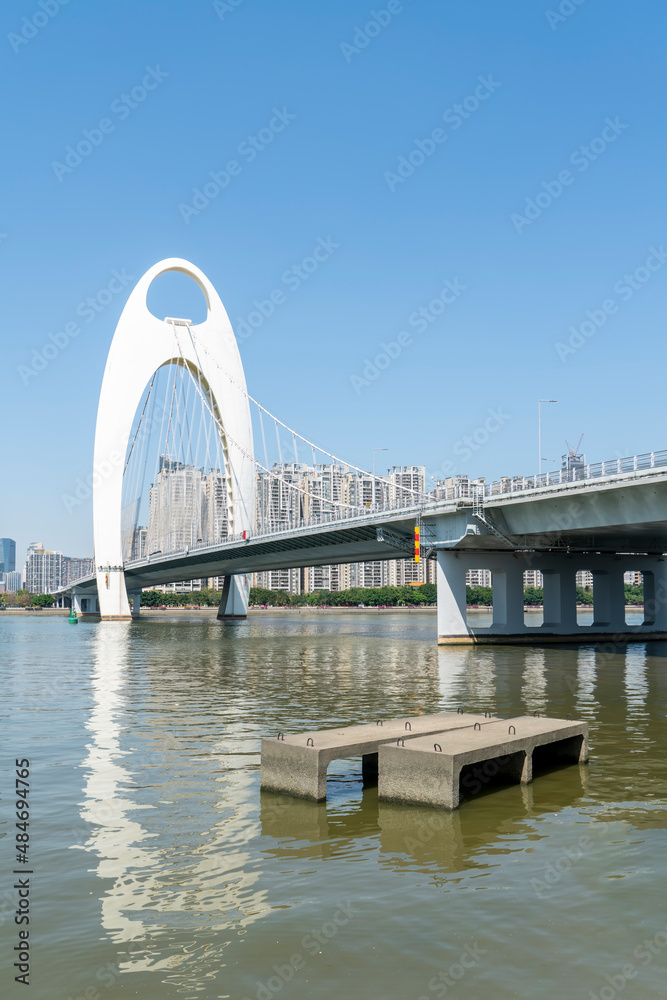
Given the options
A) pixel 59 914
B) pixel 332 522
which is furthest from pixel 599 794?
pixel 332 522

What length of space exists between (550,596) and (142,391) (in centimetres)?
5256

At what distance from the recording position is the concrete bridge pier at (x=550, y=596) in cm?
5497

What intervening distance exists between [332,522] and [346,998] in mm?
58634

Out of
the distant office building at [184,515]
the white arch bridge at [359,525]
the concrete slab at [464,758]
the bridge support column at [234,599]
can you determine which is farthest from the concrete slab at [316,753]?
the bridge support column at [234,599]

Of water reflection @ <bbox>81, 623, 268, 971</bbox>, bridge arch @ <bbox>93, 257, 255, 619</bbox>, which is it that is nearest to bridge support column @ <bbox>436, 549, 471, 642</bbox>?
water reflection @ <bbox>81, 623, 268, 971</bbox>

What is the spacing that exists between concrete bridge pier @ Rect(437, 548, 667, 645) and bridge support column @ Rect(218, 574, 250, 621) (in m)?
58.9

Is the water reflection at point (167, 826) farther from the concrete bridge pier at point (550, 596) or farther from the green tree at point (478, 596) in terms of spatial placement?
the green tree at point (478, 596)

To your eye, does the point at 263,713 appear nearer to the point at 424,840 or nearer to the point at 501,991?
the point at 424,840

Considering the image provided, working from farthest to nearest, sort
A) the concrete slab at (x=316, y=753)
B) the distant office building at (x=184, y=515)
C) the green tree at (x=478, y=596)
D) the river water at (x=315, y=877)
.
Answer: the green tree at (x=478, y=596), the distant office building at (x=184, y=515), the concrete slab at (x=316, y=753), the river water at (x=315, y=877)

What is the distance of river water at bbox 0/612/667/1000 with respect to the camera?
8.05 meters

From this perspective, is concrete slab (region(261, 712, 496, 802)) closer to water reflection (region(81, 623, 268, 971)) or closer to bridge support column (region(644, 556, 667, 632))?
water reflection (region(81, 623, 268, 971))

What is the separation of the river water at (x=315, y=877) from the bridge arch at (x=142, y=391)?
74020 mm

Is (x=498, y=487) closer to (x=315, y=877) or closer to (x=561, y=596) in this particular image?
(x=561, y=596)

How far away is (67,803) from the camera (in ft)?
46.2
